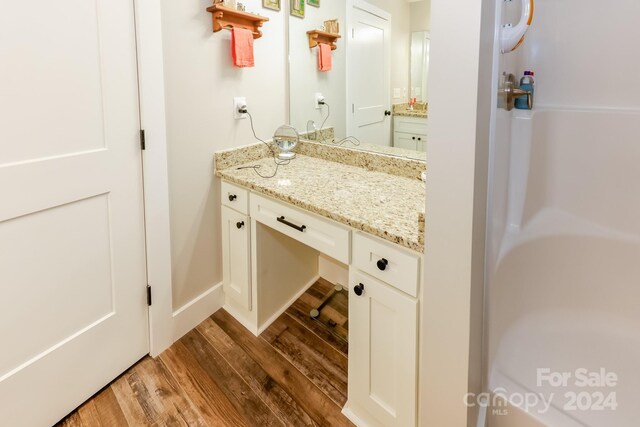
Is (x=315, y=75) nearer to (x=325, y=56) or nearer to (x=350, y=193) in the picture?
(x=325, y=56)

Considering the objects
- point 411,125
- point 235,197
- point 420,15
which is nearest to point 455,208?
point 411,125

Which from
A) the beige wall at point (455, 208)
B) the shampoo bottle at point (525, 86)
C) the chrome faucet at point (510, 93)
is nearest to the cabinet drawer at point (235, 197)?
the beige wall at point (455, 208)

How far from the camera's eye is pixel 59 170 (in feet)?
4.10

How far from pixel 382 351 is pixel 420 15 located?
4.56 ft

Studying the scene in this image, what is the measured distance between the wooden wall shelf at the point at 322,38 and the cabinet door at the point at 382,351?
4.47 ft

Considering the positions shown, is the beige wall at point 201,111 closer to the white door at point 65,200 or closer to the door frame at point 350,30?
the white door at point 65,200

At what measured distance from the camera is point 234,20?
1746 mm

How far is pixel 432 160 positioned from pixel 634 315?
4.26 ft

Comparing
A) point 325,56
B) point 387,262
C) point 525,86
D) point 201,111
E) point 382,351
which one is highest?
point 325,56

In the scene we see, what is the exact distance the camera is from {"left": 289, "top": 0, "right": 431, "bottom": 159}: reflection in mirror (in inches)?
63.9

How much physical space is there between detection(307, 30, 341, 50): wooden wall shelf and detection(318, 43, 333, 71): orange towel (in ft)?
0.08

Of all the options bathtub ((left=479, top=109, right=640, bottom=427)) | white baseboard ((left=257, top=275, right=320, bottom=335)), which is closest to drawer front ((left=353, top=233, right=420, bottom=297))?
bathtub ((left=479, top=109, right=640, bottom=427))

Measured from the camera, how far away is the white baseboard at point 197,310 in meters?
1.82

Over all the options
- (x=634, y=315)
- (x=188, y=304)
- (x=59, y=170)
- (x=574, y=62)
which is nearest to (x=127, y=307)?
(x=188, y=304)
